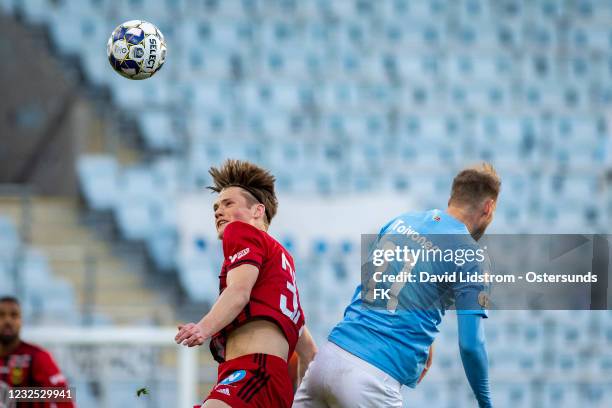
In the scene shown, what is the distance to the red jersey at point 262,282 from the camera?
3941 mm

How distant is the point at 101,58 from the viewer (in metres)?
12.8

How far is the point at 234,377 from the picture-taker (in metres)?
3.87

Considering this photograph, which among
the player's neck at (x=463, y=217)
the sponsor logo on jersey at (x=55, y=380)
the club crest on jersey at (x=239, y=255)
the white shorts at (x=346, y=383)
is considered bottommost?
the sponsor logo on jersey at (x=55, y=380)

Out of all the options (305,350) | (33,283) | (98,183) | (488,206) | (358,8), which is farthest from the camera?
(358,8)

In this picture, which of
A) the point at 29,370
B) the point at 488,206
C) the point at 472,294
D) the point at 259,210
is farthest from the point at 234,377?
the point at 29,370

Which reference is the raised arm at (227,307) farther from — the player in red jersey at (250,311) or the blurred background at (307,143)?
the blurred background at (307,143)

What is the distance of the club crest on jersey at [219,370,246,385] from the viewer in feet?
12.7

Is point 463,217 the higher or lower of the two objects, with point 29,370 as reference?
higher

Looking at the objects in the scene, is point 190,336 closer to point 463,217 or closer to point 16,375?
point 463,217

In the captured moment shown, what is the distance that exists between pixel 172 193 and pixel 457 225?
25.0 feet

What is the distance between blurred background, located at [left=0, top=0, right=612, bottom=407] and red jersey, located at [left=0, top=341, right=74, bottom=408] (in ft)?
12.8

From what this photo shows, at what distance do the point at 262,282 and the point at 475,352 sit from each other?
2.71 ft

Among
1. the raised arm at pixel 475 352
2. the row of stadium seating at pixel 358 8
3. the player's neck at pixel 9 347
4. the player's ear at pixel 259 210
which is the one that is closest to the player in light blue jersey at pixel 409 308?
the raised arm at pixel 475 352

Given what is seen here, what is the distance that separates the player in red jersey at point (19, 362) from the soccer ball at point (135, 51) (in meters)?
1.72
